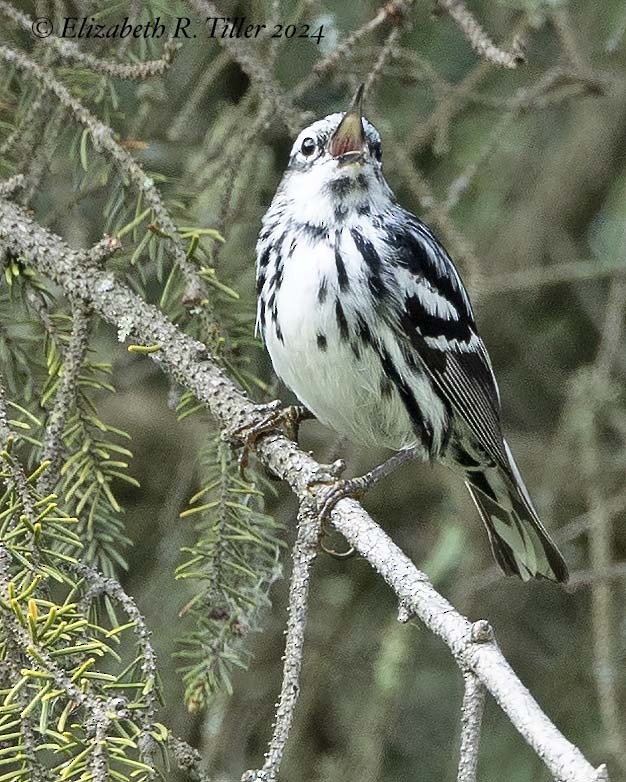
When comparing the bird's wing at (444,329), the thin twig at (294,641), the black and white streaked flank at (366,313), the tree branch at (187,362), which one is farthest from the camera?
the bird's wing at (444,329)

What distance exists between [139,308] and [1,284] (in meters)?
0.35

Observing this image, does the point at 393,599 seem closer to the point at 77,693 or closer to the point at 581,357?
the point at 581,357

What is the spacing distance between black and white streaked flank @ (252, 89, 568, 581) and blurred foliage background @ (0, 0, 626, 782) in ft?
0.34

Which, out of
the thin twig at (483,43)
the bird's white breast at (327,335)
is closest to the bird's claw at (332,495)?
the bird's white breast at (327,335)

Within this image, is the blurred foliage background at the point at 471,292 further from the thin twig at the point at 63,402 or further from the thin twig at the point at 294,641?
the thin twig at the point at 294,641

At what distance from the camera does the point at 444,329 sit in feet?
9.80

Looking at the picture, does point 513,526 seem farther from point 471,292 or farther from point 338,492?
point 338,492

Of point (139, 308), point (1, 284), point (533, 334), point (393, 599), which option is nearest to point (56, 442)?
point (139, 308)

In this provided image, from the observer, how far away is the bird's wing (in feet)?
9.29

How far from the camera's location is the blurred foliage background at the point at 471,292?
2619 mm

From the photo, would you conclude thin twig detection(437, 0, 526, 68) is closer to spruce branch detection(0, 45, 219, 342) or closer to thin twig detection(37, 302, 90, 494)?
spruce branch detection(0, 45, 219, 342)

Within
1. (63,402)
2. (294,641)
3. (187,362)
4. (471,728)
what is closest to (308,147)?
(187,362)

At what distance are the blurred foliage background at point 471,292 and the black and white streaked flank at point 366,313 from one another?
103 millimetres

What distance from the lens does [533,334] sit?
4172mm
